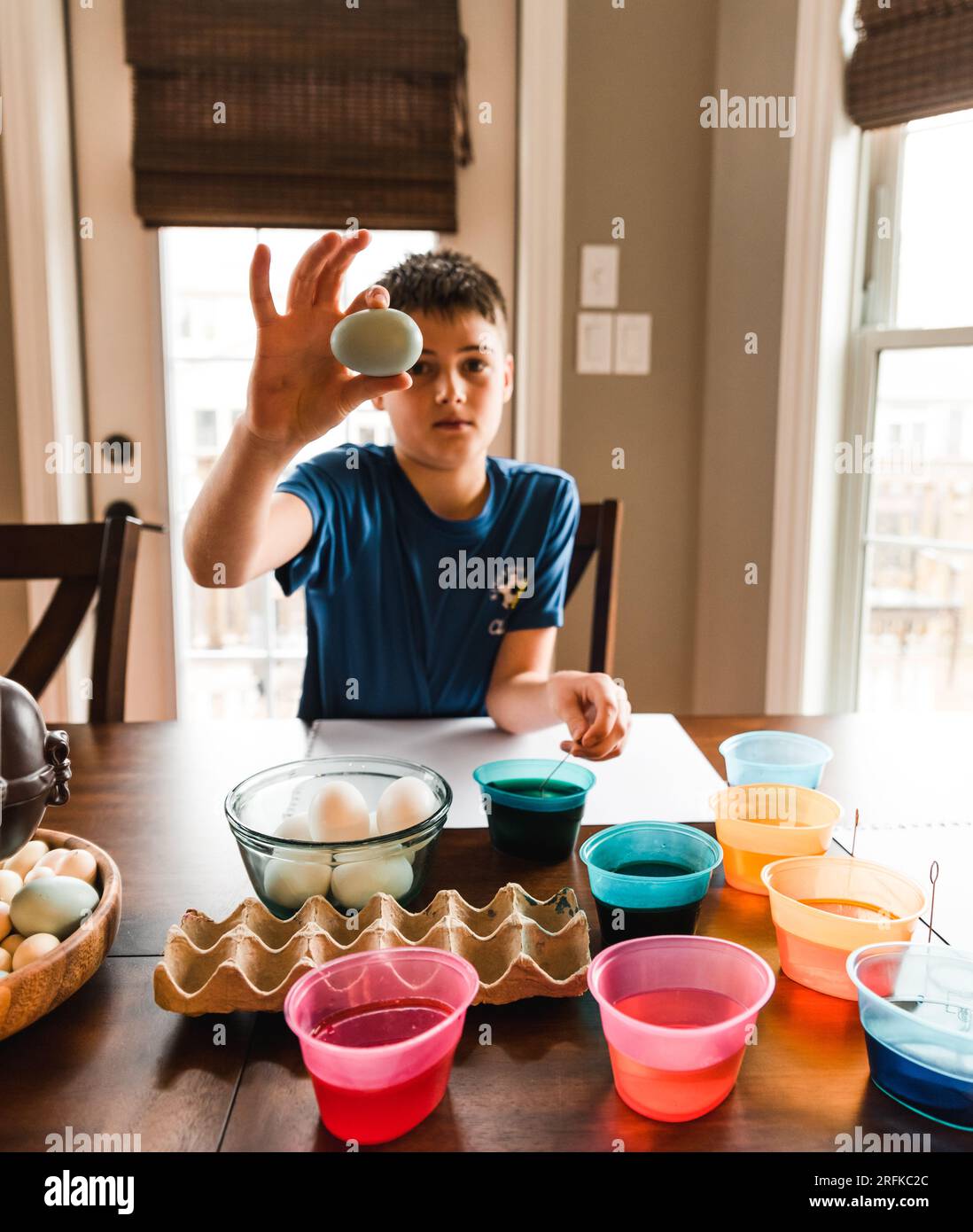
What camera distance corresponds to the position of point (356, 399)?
900 millimetres

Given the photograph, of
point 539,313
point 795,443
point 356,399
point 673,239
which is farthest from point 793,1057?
point 673,239

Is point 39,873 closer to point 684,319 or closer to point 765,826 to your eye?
point 765,826

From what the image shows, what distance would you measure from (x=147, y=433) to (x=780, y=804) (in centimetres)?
196

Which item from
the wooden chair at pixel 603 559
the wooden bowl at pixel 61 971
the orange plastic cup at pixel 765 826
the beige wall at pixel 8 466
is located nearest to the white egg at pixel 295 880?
the wooden bowl at pixel 61 971

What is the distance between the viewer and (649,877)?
70 centimetres

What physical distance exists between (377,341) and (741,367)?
5.22 feet

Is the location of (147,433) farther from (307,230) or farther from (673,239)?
(673,239)

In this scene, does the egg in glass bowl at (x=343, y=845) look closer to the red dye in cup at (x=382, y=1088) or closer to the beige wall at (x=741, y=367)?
the red dye in cup at (x=382, y=1088)

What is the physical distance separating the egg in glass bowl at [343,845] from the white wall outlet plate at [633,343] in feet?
5.75

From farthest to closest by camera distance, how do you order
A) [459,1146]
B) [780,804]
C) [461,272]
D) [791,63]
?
1. [791,63]
2. [461,272]
3. [780,804]
4. [459,1146]

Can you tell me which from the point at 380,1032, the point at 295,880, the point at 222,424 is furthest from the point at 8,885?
the point at 222,424

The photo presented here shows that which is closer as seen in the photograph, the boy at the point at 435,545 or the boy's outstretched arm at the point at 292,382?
the boy's outstretched arm at the point at 292,382

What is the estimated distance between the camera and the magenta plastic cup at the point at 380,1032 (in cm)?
48

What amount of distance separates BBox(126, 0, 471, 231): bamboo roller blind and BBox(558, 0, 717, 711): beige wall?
339mm
